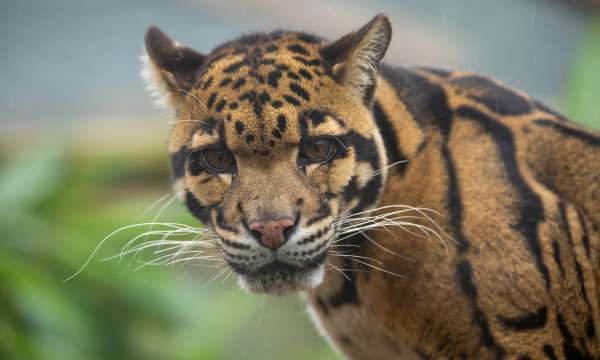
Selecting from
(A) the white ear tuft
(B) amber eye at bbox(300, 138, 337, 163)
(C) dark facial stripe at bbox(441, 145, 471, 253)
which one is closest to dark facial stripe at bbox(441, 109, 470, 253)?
(C) dark facial stripe at bbox(441, 145, 471, 253)

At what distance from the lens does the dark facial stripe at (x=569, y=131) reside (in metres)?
3.92

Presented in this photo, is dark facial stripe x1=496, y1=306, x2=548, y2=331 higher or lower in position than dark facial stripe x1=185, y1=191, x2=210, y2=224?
lower

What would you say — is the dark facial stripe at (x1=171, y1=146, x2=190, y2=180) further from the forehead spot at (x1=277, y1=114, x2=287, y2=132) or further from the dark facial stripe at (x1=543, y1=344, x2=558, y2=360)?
the dark facial stripe at (x1=543, y1=344, x2=558, y2=360)

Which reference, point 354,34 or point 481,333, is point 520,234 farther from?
point 354,34

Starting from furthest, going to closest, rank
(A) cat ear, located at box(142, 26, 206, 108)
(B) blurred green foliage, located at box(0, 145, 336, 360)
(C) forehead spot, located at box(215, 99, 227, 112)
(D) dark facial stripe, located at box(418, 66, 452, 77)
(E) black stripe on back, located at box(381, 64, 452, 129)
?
1. (B) blurred green foliage, located at box(0, 145, 336, 360)
2. (D) dark facial stripe, located at box(418, 66, 452, 77)
3. (E) black stripe on back, located at box(381, 64, 452, 129)
4. (A) cat ear, located at box(142, 26, 206, 108)
5. (C) forehead spot, located at box(215, 99, 227, 112)

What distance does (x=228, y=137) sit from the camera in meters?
3.47

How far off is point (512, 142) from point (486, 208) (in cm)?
34

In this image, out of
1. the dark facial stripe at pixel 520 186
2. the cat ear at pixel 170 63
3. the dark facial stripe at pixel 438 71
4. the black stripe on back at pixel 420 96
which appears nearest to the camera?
the dark facial stripe at pixel 520 186

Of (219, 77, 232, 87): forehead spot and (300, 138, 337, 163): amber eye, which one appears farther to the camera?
(219, 77, 232, 87): forehead spot

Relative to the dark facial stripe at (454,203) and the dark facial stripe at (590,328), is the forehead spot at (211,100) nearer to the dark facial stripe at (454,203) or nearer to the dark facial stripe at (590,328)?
the dark facial stripe at (454,203)

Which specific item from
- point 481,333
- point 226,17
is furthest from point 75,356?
point 226,17

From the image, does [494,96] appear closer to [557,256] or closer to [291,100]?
[557,256]

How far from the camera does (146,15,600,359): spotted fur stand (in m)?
3.46

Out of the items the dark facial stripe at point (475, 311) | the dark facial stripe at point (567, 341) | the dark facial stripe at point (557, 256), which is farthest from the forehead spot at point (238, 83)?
the dark facial stripe at point (567, 341)
